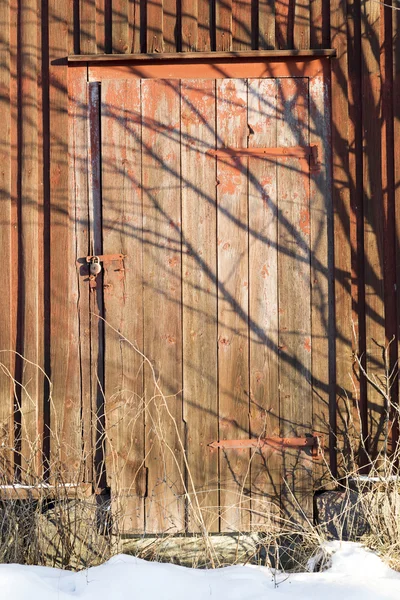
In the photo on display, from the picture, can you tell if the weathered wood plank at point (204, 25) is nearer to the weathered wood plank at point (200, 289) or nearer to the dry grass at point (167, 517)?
the weathered wood plank at point (200, 289)

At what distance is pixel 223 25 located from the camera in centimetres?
450

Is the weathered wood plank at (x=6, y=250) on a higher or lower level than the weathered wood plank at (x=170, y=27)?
lower

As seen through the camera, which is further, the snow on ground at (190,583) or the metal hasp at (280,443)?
the metal hasp at (280,443)

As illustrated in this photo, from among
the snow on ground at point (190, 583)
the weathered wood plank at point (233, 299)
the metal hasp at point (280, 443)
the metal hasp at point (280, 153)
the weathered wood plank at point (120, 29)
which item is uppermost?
the weathered wood plank at point (120, 29)

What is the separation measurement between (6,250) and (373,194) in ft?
7.69

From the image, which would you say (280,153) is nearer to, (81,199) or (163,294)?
(163,294)

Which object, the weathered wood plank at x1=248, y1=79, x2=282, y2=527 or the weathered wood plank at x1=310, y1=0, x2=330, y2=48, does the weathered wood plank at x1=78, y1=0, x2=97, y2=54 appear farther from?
the weathered wood plank at x1=310, y1=0, x2=330, y2=48

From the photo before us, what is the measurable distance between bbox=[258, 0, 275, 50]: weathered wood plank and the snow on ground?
3.12 m

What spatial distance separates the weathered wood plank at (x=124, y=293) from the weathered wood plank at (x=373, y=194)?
1430 mm

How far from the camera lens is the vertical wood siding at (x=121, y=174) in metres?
4.44

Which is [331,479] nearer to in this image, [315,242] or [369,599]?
[369,599]

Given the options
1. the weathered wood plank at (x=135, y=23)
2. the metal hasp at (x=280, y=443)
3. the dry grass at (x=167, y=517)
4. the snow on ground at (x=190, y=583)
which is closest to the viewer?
the snow on ground at (x=190, y=583)

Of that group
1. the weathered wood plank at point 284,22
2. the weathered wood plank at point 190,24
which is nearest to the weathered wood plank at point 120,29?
the weathered wood plank at point 190,24

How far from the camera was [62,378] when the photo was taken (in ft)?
14.6
